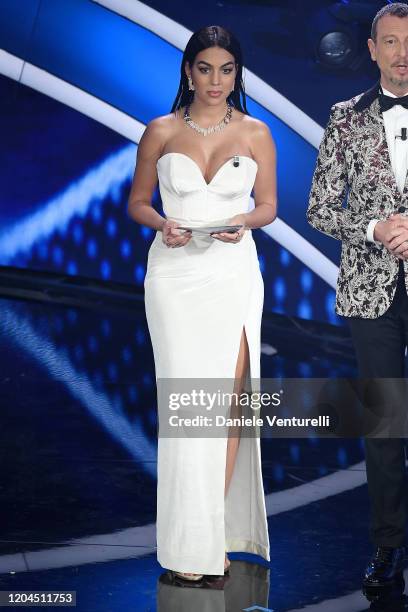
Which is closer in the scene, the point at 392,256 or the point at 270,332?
the point at 392,256

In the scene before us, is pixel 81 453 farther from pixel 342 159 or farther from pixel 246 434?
pixel 342 159

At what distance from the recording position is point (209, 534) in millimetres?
3646

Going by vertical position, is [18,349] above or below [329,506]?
above

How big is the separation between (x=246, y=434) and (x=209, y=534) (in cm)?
38

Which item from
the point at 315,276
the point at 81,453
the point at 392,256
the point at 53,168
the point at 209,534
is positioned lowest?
the point at 209,534

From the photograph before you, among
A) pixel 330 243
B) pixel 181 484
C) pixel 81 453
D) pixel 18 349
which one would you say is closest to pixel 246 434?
pixel 181 484

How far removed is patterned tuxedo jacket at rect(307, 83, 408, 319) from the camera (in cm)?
362

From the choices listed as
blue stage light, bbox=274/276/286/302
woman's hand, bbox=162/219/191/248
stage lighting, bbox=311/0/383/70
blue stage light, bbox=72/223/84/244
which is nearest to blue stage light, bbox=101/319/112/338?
blue stage light, bbox=72/223/84/244

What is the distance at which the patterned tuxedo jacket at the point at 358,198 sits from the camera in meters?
3.62

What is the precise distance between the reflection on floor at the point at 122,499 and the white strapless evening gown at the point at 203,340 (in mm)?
136

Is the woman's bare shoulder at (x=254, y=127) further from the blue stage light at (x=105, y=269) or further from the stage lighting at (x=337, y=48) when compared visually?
the blue stage light at (x=105, y=269)

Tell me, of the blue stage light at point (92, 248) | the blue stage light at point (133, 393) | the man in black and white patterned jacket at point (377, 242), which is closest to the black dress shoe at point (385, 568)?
the man in black and white patterned jacket at point (377, 242)

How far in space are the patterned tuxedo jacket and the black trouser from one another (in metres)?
0.05

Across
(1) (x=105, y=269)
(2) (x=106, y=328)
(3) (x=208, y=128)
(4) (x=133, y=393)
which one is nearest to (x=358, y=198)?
(3) (x=208, y=128)
